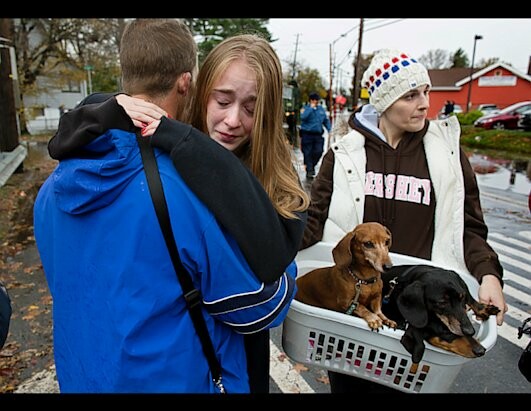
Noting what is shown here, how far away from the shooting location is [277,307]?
126 cm

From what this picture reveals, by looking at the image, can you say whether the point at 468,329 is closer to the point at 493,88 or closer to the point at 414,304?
the point at 414,304

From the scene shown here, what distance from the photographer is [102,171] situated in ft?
3.54

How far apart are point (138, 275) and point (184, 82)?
0.66 meters

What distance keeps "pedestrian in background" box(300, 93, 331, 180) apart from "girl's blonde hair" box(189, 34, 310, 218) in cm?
995

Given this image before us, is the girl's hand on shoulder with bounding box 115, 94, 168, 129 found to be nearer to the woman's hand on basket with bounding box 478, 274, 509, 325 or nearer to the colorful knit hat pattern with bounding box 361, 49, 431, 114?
the colorful knit hat pattern with bounding box 361, 49, 431, 114

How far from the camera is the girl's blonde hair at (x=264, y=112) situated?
1.52 m

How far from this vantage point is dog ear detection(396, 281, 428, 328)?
5.38ft

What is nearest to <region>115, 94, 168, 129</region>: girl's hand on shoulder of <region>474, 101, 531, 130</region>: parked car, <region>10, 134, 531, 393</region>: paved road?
<region>10, 134, 531, 393</region>: paved road

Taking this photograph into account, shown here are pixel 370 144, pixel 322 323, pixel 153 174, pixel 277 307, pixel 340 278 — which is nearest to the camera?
pixel 153 174

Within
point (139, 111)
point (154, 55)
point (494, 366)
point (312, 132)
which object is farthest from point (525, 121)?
point (139, 111)

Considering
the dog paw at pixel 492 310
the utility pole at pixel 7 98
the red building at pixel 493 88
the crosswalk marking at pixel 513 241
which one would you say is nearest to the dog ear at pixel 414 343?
the dog paw at pixel 492 310

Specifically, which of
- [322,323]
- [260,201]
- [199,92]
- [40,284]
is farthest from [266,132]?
[40,284]
